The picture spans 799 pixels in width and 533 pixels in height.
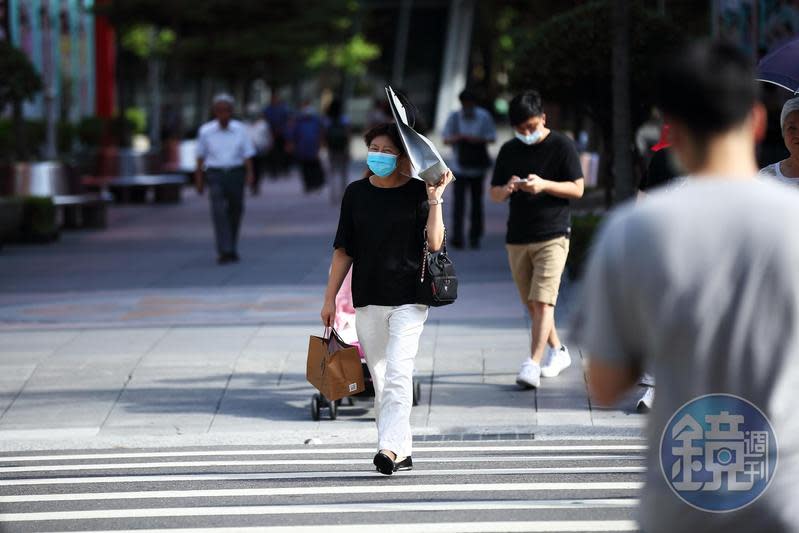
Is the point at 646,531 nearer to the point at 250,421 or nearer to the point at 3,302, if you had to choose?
the point at 250,421

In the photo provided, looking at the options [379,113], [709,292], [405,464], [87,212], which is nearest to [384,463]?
[405,464]

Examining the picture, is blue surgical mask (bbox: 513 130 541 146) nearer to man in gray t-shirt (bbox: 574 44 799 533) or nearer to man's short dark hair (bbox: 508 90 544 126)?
man's short dark hair (bbox: 508 90 544 126)

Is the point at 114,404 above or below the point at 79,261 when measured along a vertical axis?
above

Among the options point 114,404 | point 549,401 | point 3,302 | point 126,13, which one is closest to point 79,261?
point 3,302

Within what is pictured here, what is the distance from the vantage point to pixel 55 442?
8516mm

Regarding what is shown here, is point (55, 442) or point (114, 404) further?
point (114, 404)

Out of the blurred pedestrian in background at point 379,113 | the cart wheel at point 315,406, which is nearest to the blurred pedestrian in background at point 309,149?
the blurred pedestrian in background at point 379,113

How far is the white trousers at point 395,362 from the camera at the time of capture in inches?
274

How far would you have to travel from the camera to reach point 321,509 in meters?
6.50

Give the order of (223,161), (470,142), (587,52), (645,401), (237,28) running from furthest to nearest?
(237,28) → (470,142) → (223,161) → (587,52) → (645,401)

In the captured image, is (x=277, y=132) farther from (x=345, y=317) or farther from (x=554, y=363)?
(x=345, y=317)

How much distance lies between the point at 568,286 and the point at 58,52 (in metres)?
27.1

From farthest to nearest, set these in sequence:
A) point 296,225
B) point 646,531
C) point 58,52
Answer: point 58,52, point 296,225, point 646,531

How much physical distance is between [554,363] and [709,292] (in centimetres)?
680
